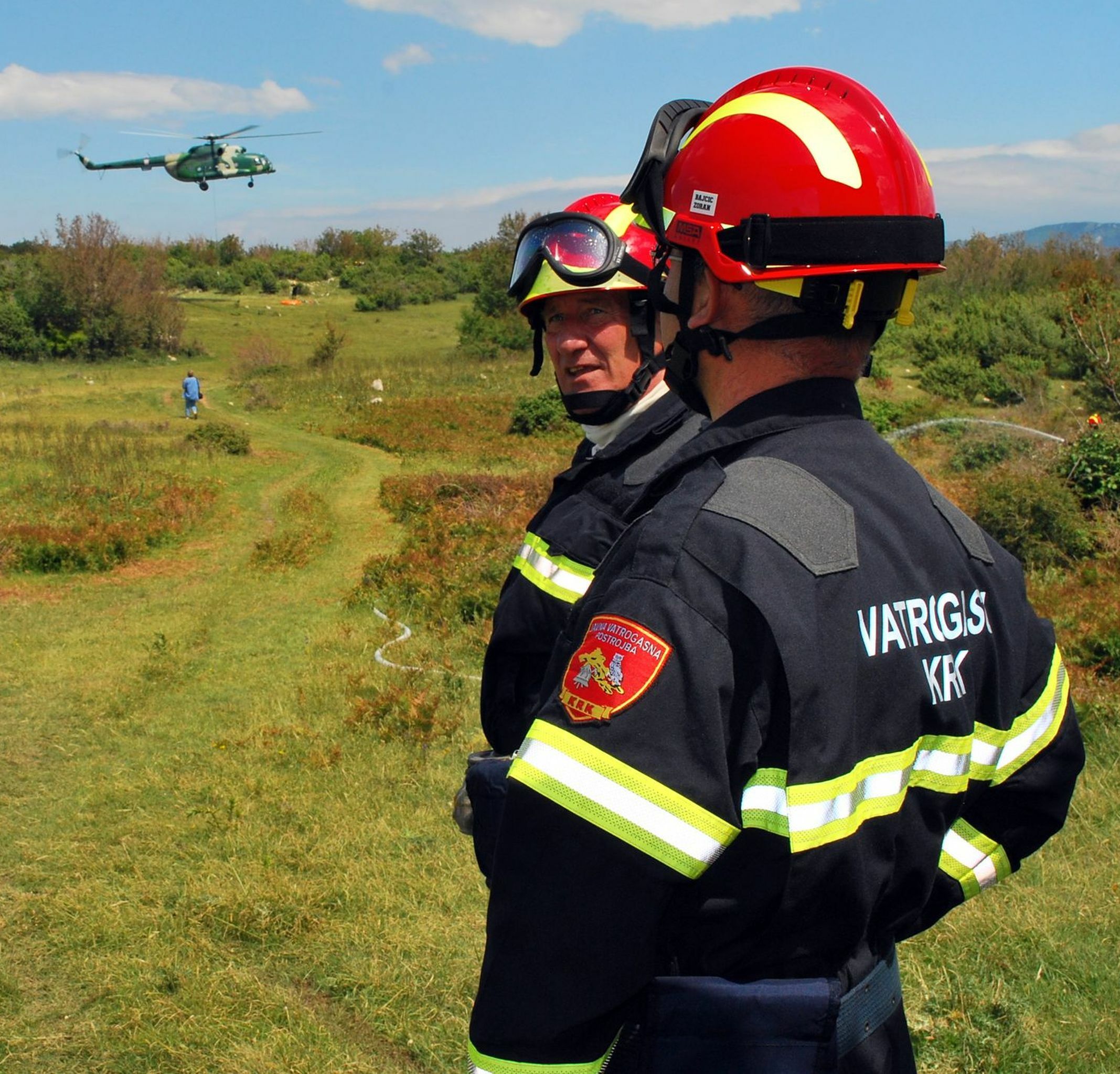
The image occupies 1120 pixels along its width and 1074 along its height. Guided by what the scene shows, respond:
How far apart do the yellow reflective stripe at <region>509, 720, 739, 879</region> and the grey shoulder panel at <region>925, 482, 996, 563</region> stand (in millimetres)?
647

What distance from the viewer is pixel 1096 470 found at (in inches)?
485

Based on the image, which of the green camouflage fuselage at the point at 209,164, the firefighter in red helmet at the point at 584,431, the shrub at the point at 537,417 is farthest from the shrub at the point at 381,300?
the firefighter in red helmet at the point at 584,431

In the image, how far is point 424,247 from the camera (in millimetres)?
78438

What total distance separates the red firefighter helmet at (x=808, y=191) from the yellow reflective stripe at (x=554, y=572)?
954mm

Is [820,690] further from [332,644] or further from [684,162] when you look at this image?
[332,644]

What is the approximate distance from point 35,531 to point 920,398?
22565 mm

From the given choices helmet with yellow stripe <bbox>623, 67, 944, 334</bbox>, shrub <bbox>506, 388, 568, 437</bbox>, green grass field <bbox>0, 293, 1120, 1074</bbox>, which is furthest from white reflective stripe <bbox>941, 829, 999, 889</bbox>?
shrub <bbox>506, 388, 568, 437</bbox>

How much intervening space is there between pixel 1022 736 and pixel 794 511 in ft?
2.25

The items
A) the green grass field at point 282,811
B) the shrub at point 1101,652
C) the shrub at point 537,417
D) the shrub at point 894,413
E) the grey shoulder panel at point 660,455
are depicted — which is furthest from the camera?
the shrub at point 894,413

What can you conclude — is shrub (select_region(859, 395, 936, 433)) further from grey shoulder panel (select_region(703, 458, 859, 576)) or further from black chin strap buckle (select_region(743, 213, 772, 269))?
grey shoulder panel (select_region(703, 458, 859, 576))

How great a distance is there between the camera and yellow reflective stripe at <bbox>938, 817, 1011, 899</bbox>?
1804mm

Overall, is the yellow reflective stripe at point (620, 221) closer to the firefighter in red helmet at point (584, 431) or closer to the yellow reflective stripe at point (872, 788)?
the firefighter in red helmet at point (584, 431)

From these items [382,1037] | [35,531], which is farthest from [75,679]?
[382,1037]

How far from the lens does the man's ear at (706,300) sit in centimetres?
164
